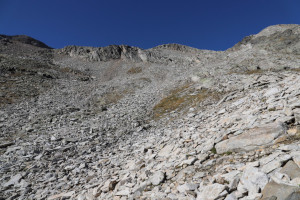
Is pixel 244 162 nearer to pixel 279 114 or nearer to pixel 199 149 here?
pixel 199 149

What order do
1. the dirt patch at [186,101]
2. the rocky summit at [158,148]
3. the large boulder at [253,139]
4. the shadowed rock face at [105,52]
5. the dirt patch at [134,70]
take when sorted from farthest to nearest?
the shadowed rock face at [105,52] < the dirt patch at [134,70] < the dirt patch at [186,101] < the large boulder at [253,139] < the rocky summit at [158,148]

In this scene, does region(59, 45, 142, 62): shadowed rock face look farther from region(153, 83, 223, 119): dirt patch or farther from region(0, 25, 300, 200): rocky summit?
region(153, 83, 223, 119): dirt patch

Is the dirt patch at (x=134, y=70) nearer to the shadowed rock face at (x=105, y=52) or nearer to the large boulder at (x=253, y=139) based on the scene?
the shadowed rock face at (x=105, y=52)

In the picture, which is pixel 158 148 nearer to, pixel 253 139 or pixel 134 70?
pixel 253 139

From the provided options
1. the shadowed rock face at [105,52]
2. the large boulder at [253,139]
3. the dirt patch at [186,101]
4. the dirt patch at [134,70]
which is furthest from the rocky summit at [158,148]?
the shadowed rock face at [105,52]

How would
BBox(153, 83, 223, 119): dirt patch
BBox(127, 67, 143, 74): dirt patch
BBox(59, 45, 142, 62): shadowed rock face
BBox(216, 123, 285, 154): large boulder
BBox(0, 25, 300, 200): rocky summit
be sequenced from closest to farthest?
1. BBox(0, 25, 300, 200): rocky summit
2. BBox(216, 123, 285, 154): large boulder
3. BBox(153, 83, 223, 119): dirt patch
4. BBox(127, 67, 143, 74): dirt patch
5. BBox(59, 45, 142, 62): shadowed rock face

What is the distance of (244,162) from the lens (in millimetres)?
5387

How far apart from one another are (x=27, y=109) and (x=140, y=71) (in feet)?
136

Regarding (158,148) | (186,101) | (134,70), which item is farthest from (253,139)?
(134,70)

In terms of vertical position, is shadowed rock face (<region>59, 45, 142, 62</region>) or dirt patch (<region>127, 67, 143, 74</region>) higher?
shadowed rock face (<region>59, 45, 142, 62</region>)

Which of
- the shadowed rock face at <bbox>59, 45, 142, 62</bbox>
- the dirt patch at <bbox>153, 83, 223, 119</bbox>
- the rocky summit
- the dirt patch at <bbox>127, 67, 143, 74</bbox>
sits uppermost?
the shadowed rock face at <bbox>59, 45, 142, 62</bbox>

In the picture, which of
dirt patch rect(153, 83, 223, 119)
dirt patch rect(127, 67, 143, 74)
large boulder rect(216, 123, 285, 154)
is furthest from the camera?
dirt patch rect(127, 67, 143, 74)

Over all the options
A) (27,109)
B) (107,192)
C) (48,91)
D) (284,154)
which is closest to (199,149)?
A: (284,154)

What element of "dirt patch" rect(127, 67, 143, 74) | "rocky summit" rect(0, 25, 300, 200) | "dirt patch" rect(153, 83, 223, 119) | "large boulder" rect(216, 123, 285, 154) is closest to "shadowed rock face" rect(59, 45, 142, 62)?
"dirt patch" rect(127, 67, 143, 74)
